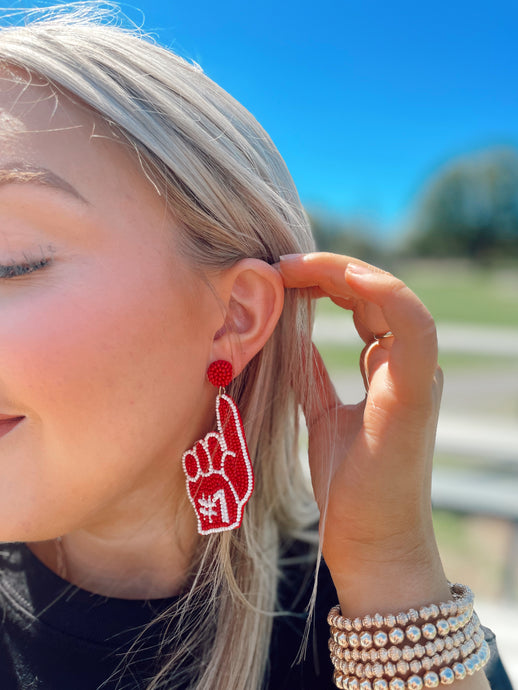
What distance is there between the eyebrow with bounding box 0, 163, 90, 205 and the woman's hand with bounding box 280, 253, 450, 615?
1.75 ft

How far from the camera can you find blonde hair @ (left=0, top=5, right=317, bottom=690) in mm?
1324

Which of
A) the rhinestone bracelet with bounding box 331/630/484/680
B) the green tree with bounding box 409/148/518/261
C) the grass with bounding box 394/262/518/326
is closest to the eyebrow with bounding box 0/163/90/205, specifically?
the rhinestone bracelet with bounding box 331/630/484/680

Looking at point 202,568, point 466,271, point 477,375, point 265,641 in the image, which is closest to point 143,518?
point 202,568

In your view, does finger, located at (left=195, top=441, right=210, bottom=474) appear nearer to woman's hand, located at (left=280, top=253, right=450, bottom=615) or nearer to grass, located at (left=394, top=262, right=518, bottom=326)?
woman's hand, located at (left=280, top=253, right=450, bottom=615)

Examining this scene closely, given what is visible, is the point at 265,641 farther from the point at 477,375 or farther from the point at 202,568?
the point at 477,375

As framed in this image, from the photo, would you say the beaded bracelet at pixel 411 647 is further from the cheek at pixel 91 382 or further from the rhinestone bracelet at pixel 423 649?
the cheek at pixel 91 382

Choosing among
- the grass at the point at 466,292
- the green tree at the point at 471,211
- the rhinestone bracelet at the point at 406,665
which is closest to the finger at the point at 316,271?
the rhinestone bracelet at the point at 406,665

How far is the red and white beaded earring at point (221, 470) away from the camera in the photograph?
1.37 metres

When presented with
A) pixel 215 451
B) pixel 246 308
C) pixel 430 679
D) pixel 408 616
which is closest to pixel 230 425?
pixel 215 451

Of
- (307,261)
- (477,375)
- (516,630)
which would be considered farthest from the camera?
(477,375)

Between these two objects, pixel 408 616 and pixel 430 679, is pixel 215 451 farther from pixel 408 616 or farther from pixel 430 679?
pixel 430 679

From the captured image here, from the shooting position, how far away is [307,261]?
1462 millimetres

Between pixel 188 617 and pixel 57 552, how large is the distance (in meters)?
0.40

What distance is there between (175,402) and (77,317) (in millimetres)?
295
